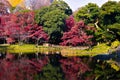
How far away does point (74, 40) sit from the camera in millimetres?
66938

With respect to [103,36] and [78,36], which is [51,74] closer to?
[103,36]

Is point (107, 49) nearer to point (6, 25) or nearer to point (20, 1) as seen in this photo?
point (6, 25)

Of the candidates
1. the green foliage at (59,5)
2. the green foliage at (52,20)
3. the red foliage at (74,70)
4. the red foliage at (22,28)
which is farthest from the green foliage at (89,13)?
the red foliage at (74,70)

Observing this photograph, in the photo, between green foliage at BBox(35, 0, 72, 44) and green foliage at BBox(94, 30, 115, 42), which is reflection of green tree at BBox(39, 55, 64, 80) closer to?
green foliage at BBox(94, 30, 115, 42)

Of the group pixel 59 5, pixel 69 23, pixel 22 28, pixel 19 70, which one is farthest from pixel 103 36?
pixel 19 70

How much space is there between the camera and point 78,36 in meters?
66.7

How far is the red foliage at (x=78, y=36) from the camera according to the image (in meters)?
64.9

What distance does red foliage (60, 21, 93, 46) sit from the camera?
64.9 meters

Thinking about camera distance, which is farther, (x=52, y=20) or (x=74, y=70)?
(x=52, y=20)

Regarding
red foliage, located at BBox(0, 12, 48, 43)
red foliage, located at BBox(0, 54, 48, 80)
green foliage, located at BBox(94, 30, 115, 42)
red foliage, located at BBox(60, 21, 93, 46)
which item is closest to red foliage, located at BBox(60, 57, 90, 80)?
red foliage, located at BBox(0, 54, 48, 80)

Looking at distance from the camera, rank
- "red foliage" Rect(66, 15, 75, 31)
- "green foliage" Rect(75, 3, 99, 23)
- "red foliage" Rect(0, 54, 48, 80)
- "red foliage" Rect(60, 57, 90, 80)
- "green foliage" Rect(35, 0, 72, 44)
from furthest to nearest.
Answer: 1. "red foliage" Rect(66, 15, 75, 31)
2. "green foliage" Rect(35, 0, 72, 44)
3. "green foliage" Rect(75, 3, 99, 23)
4. "red foliage" Rect(60, 57, 90, 80)
5. "red foliage" Rect(0, 54, 48, 80)

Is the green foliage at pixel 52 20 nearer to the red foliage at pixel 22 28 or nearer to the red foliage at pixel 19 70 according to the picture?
the red foliage at pixel 22 28

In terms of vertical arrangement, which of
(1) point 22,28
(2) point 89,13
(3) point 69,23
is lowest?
(1) point 22,28

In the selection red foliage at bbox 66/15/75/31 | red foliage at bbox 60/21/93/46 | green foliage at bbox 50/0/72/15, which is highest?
green foliage at bbox 50/0/72/15
